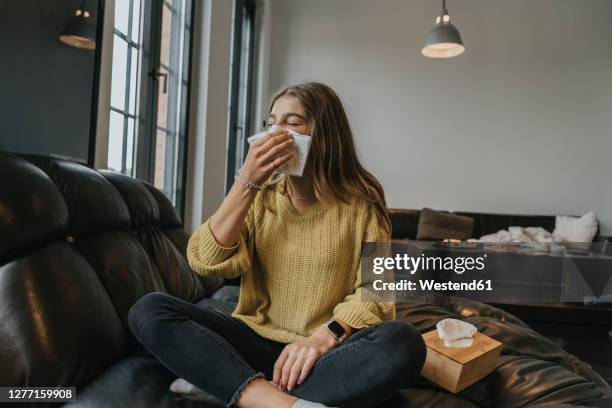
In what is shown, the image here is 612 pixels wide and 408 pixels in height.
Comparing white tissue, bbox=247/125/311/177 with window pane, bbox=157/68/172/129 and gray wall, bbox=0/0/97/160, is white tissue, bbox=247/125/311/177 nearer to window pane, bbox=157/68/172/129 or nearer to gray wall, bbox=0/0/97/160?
gray wall, bbox=0/0/97/160

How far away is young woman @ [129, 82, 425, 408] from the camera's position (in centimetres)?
86

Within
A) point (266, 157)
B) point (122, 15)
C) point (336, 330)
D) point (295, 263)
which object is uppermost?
point (122, 15)

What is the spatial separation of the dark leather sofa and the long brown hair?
51 cm

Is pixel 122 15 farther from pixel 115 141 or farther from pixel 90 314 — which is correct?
pixel 90 314

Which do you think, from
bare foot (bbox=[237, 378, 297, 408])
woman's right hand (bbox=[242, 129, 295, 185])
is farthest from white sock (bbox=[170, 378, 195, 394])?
woman's right hand (bbox=[242, 129, 295, 185])

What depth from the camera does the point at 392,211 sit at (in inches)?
176

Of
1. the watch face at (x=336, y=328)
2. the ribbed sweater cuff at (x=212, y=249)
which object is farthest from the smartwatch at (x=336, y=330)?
the ribbed sweater cuff at (x=212, y=249)

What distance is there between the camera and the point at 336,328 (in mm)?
974

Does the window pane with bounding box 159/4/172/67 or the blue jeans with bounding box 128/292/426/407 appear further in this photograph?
the window pane with bounding box 159/4/172/67

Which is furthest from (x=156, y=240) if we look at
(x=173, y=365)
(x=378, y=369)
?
(x=378, y=369)

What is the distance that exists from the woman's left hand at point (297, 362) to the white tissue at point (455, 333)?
0.45 m

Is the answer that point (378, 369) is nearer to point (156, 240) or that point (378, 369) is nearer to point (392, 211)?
point (156, 240)

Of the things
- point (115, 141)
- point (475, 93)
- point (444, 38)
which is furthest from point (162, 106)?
point (475, 93)

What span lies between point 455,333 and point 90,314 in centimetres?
97
